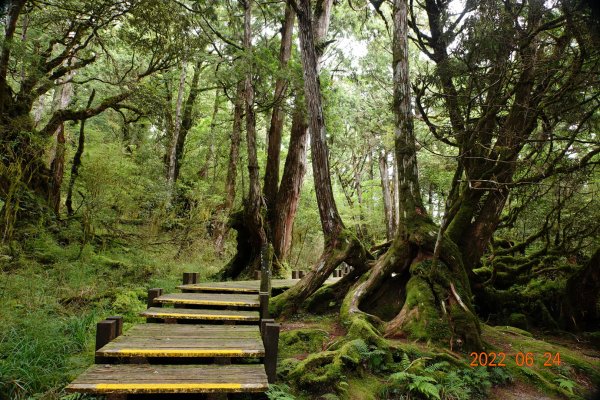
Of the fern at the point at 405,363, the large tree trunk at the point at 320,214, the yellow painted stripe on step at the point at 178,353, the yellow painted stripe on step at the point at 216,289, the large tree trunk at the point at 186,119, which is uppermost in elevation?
the large tree trunk at the point at 186,119

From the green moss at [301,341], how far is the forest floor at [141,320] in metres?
0.02

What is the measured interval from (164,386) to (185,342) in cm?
101

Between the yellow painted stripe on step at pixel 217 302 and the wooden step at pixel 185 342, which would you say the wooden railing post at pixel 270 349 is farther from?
the yellow painted stripe on step at pixel 217 302

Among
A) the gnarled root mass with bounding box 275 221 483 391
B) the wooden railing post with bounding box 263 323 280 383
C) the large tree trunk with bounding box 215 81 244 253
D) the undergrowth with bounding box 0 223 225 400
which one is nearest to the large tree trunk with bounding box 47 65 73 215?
the undergrowth with bounding box 0 223 225 400

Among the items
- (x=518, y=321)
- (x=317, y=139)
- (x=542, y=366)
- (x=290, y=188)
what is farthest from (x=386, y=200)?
(x=542, y=366)

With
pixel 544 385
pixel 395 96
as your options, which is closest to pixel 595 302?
pixel 544 385

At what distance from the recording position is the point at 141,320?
6.73 meters

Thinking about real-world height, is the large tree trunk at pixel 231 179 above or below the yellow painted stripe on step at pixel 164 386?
above

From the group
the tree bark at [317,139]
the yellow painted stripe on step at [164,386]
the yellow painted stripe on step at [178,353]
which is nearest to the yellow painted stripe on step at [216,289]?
the tree bark at [317,139]

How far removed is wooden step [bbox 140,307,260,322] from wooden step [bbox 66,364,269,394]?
1502 millimetres

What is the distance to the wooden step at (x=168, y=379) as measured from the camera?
9.77ft

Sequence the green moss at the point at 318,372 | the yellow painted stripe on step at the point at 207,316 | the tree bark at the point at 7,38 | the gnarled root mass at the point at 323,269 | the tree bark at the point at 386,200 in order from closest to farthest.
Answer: the green moss at the point at 318,372, the yellow painted stripe on step at the point at 207,316, the tree bark at the point at 7,38, the gnarled root mass at the point at 323,269, the tree bark at the point at 386,200

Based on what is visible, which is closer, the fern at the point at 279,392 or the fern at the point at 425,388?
the fern at the point at 279,392

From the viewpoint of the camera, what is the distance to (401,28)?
7.80m
